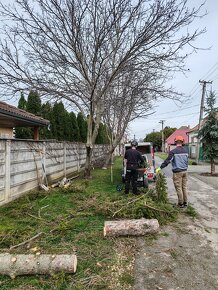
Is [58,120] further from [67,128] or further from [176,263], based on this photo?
[176,263]

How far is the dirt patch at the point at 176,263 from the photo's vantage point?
3.67m

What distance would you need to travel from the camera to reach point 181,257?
4508 millimetres

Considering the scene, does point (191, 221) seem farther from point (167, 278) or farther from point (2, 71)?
point (2, 71)

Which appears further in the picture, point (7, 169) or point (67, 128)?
point (67, 128)

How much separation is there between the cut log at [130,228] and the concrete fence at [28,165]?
3633 mm

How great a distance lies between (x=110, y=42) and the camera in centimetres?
1248

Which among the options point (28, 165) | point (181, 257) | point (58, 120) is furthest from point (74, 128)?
point (181, 257)

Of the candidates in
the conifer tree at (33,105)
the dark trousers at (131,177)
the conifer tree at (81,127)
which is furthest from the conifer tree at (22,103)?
the dark trousers at (131,177)

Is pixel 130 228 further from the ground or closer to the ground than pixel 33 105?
closer to the ground

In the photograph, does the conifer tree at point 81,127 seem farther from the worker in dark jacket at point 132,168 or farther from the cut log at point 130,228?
the cut log at point 130,228

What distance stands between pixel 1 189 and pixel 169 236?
15.2ft

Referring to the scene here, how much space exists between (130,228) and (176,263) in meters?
1.27

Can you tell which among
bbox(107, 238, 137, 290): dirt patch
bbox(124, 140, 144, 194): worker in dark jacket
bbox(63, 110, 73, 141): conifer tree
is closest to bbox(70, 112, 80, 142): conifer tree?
bbox(63, 110, 73, 141): conifer tree

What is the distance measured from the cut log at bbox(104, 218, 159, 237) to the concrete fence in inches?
143
